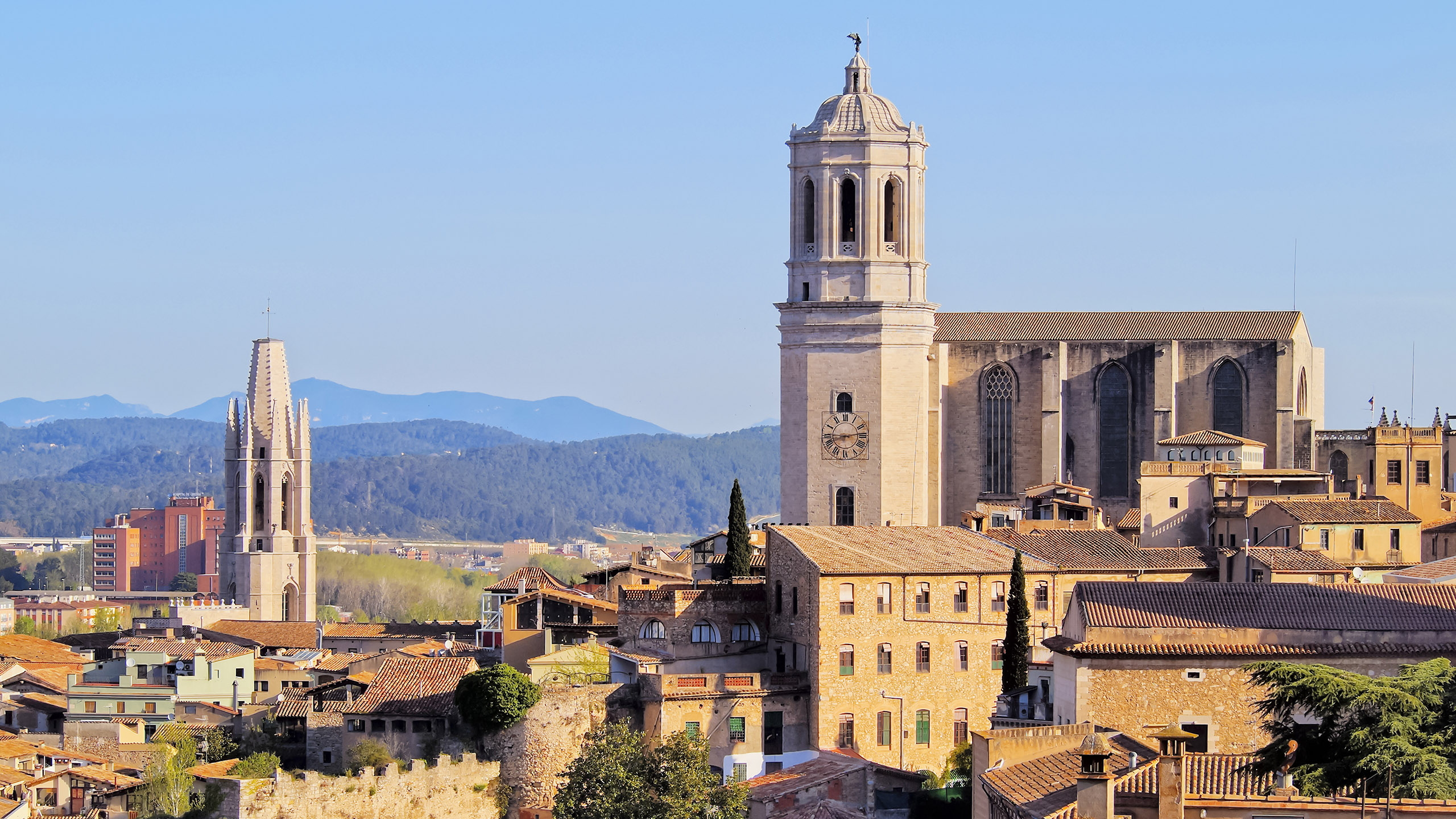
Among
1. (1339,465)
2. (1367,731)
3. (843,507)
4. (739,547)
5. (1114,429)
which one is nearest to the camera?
(1367,731)

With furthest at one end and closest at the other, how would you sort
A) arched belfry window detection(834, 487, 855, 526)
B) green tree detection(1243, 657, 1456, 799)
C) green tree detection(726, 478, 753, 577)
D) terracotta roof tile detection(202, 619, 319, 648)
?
arched belfry window detection(834, 487, 855, 526), terracotta roof tile detection(202, 619, 319, 648), green tree detection(726, 478, 753, 577), green tree detection(1243, 657, 1456, 799)

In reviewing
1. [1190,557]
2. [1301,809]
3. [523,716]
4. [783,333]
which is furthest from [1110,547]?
[1301,809]

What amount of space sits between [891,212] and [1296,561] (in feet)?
92.6

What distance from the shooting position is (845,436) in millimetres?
86625

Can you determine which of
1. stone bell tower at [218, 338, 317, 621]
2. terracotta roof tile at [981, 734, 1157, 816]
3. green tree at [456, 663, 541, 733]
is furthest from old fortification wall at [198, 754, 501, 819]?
stone bell tower at [218, 338, 317, 621]

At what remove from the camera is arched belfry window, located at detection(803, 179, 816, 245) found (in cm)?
8725

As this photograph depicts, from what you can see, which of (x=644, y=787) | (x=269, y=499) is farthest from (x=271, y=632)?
(x=269, y=499)

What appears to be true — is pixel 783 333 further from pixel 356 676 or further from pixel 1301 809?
pixel 1301 809

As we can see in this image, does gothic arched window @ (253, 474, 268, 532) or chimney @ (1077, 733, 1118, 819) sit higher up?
gothic arched window @ (253, 474, 268, 532)

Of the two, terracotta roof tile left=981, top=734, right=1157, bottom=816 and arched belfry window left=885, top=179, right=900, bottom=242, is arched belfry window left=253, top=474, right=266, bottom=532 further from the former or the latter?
terracotta roof tile left=981, top=734, right=1157, bottom=816

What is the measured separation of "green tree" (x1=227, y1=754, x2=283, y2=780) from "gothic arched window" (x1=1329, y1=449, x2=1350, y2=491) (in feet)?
142

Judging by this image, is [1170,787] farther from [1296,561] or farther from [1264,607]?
[1296,561]

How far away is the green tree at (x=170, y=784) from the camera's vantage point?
5912 centimetres

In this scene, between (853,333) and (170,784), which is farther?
(853,333)
